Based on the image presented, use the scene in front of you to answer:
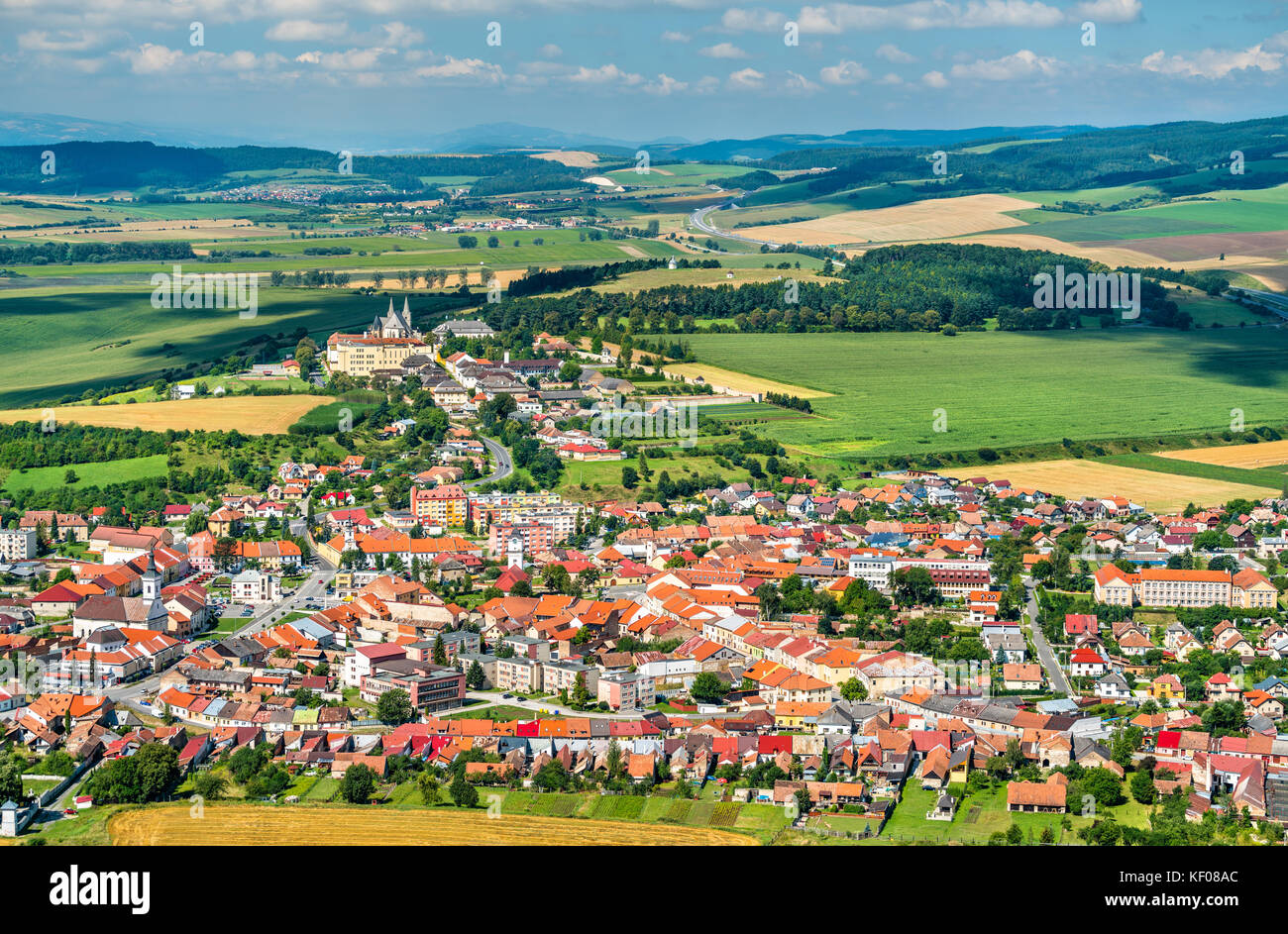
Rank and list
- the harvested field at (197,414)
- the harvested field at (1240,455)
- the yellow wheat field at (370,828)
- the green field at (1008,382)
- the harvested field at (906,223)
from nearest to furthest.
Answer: the yellow wheat field at (370,828) → the harvested field at (1240,455) → the harvested field at (197,414) → the green field at (1008,382) → the harvested field at (906,223)

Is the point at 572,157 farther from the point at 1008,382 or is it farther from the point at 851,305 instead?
the point at 1008,382

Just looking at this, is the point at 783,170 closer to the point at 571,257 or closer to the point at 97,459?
the point at 571,257

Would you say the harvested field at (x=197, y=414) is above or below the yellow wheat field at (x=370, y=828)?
above

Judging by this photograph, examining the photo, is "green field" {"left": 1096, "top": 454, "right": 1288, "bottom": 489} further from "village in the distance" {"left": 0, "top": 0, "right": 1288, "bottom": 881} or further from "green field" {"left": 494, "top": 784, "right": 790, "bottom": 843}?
"green field" {"left": 494, "top": 784, "right": 790, "bottom": 843}

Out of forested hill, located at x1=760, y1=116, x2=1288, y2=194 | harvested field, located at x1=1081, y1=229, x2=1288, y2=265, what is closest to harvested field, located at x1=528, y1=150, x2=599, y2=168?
forested hill, located at x1=760, y1=116, x2=1288, y2=194

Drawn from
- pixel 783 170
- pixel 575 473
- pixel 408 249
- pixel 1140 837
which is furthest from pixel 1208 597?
pixel 783 170

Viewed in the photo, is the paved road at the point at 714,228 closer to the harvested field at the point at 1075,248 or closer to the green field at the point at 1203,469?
the harvested field at the point at 1075,248

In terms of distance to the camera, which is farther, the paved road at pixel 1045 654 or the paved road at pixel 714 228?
the paved road at pixel 714 228

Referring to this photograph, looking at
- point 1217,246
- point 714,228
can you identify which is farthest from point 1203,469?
point 714,228

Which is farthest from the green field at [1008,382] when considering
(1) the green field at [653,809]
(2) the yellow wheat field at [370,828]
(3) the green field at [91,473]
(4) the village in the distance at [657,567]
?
(2) the yellow wheat field at [370,828]
